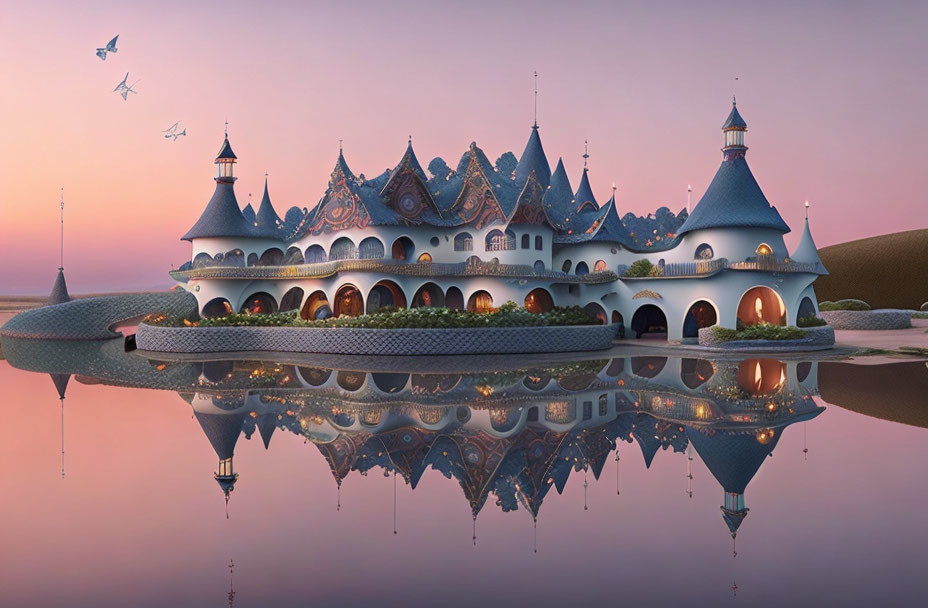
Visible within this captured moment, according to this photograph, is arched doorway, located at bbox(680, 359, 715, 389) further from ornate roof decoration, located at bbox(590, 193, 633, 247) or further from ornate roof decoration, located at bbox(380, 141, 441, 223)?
ornate roof decoration, located at bbox(380, 141, 441, 223)

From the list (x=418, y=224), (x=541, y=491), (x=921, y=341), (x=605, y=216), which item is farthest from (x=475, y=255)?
(x=541, y=491)

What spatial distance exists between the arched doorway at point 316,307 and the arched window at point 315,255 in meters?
2.00

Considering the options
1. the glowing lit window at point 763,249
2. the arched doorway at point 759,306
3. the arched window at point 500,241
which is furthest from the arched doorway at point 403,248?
the arched doorway at point 759,306

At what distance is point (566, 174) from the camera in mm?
45750

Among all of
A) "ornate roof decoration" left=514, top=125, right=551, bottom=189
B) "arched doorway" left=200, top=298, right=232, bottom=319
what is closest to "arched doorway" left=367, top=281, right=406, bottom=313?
"arched doorway" left=200, top=298, right=232, bottom=319

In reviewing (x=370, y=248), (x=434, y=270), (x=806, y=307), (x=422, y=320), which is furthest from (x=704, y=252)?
(x=370, y=248)

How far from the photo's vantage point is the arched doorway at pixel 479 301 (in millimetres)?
35156

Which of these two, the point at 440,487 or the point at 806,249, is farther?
the point at 806,249

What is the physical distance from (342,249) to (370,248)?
206 centimetres

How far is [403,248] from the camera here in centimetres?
3706

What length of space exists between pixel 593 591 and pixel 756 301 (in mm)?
35470

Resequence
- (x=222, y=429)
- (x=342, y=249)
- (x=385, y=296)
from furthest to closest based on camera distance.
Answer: (x=342, y=249) → (x=385, y=296) → (x=222, y=429)

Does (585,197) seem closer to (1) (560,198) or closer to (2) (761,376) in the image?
(1) (560,198)

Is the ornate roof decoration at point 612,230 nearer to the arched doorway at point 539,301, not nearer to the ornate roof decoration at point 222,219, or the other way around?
the arched doorway at point 539,301
